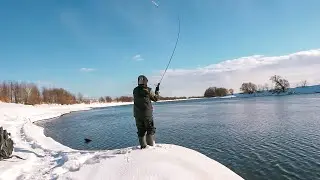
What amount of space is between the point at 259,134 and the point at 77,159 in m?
16.6

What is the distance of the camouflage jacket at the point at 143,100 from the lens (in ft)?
32.0

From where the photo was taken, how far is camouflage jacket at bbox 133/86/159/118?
9.76 metres

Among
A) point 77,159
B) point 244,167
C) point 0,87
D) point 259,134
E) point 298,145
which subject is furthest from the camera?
point 0,87

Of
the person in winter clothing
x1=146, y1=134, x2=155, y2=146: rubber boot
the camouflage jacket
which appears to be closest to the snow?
x1=146, y1=134, x2=155, y2=146: rubber boot

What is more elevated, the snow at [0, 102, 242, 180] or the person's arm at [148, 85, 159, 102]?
the person's arm at [148, 85, 159, 102]

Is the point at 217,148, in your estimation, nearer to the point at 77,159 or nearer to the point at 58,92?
the point at 77,159

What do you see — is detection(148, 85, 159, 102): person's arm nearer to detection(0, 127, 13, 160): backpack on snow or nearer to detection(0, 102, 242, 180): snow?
detection(0, 102, 242, 180): snow

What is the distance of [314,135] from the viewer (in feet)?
70.5

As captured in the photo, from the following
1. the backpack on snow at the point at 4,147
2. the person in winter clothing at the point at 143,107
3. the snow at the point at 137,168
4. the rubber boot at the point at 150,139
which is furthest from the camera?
the backpack on snow at the point at 4,147

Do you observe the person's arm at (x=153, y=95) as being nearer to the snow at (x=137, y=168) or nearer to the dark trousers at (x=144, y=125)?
the dark trousers at (x=144, y=125)

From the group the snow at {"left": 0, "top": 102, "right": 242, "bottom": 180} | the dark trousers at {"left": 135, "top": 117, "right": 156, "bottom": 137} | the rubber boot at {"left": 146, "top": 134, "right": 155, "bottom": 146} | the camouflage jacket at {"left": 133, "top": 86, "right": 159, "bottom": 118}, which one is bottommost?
the snow at {"left": 0, "top": 102, "right": 242, "bottom": 180}

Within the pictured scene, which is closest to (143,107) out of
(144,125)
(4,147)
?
(144,125)

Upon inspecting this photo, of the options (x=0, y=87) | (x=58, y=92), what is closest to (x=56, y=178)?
(x=0, y=87)

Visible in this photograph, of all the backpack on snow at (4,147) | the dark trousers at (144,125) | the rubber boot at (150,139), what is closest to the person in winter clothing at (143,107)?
the dark trousers at (144,125)
